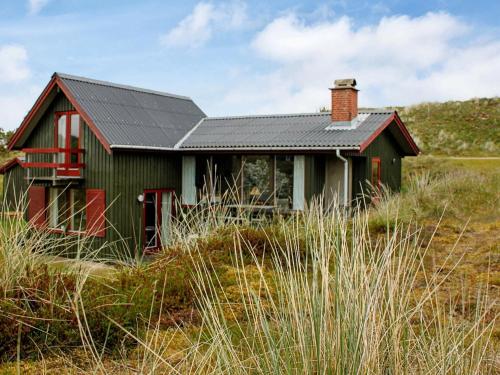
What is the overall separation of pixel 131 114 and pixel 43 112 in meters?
2.85

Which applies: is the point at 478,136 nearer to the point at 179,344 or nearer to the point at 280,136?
the point at 280,136

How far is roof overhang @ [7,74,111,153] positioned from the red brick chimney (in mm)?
6506

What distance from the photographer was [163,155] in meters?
16.5

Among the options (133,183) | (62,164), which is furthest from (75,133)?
(133,183)

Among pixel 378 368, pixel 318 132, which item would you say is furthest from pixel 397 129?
pixel 378 368

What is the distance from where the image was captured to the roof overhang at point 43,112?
14664mm

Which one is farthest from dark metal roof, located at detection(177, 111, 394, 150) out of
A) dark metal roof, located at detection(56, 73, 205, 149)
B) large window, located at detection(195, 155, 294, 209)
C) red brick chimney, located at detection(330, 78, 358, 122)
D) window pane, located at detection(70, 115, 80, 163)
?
window pane, located at detection(70, 115, 80, 163)

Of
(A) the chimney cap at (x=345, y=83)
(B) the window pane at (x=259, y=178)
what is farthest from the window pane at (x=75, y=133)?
(A) the chimney cap at (x=345, y=83)

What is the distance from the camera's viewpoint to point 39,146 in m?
17.3

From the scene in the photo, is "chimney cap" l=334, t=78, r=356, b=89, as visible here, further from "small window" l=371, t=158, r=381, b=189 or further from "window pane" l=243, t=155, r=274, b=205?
"window pane" l=243, t=155, r=274, b=205

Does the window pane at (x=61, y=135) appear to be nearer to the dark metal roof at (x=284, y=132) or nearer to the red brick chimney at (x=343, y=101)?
the dark metal roof at (x=284, y=132)

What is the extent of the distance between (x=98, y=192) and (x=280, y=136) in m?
5.47

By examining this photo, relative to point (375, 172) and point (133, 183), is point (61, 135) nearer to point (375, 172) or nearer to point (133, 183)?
point (133, 183)

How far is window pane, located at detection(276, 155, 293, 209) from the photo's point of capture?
15.1m
